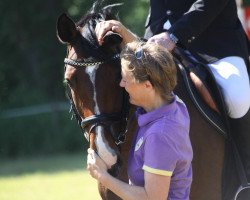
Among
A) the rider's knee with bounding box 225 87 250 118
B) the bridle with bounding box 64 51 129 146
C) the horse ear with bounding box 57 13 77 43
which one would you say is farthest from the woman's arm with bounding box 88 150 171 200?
the rider's knee with bounding box 225 87 250 118

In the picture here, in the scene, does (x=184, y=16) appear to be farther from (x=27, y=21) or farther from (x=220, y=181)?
(x=27, y=21)

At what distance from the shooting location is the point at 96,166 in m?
3.62

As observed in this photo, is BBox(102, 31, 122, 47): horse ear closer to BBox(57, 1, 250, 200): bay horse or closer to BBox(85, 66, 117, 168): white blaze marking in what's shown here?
BBox(57, 1, 250, 200): bay horse

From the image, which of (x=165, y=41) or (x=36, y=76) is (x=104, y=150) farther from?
(x=36, y=76)

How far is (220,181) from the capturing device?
4820 millimetres

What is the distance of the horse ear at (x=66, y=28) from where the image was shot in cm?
433

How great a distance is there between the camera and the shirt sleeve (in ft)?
11.2

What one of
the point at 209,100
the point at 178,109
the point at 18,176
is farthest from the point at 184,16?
the point at 18,176

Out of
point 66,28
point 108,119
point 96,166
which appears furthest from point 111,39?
point 96,166

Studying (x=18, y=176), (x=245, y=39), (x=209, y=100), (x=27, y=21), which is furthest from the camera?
(x=27, y=21)

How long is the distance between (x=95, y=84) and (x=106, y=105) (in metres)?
0.15

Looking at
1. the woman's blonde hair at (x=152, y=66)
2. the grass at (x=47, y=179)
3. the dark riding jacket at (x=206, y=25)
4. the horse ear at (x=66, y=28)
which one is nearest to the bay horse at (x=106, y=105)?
the horse ear at (x=66, y=28)

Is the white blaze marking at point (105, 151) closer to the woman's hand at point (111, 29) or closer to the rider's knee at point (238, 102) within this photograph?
the woman's hand at point (111, 29)

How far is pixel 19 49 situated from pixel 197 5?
66.5 ft
